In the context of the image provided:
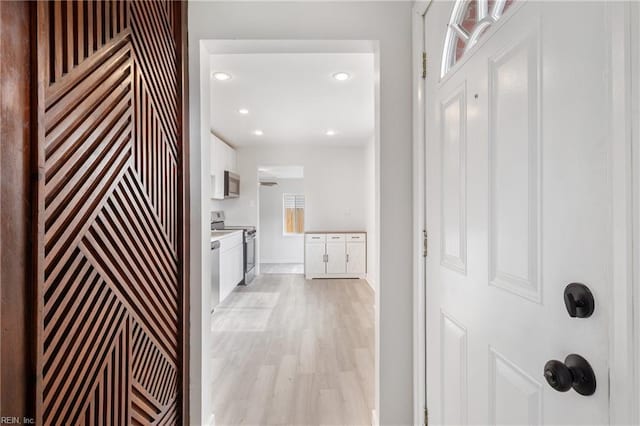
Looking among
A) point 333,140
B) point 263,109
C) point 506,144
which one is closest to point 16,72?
point 506,144

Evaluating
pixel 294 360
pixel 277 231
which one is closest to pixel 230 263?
pixel 294 360

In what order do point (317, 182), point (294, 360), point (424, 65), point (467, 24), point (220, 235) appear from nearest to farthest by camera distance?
1. point (467, 24)
2. point (424, 65)
3. point (294, 360)
4. point (220, 235)
5. point (317, 182)

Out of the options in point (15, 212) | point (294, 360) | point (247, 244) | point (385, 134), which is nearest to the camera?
point (15, 212)

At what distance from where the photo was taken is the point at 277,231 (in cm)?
833

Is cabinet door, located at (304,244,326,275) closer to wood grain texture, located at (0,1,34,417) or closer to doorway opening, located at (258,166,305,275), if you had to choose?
doorway opening, located at (258,166,305,275)

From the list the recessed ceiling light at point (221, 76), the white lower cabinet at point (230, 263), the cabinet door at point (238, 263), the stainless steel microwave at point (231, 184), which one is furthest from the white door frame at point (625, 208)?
the stainless steel microwave at point (231, 184)

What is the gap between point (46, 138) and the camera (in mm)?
772

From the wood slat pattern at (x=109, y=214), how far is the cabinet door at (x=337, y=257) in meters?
4.34

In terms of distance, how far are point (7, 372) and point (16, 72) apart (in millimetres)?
661

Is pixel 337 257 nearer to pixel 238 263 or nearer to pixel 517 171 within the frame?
pixel 238 263

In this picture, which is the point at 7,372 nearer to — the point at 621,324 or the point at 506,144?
the point at 621,324

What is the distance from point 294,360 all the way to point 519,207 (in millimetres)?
2310

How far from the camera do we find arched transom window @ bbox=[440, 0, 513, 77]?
1.00m

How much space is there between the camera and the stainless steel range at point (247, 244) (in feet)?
17.5
